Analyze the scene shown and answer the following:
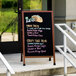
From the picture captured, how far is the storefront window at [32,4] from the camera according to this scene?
25.7ft

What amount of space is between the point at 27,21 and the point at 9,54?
5.91 feet

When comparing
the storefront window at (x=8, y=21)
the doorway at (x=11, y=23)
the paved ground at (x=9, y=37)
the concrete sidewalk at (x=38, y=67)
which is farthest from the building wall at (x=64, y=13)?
the concrete sidewalk at (x=38, y=67)

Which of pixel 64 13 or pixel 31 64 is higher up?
pixel 64 13

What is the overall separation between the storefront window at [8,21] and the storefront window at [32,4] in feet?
0.97

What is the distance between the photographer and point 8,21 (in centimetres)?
768

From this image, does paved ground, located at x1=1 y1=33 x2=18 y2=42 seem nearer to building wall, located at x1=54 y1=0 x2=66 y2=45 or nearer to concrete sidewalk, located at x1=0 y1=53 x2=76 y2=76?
concrete sidewalk, located at x1=0 y1=53 x2=76 y2=76

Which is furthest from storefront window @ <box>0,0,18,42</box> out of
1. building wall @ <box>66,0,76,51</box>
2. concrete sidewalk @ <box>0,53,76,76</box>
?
building wall @ <box>66,0,76,51</box>

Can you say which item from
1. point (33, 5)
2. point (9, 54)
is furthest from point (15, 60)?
point (33, 5)

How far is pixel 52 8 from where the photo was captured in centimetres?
822

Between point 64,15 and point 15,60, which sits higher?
point 64,15

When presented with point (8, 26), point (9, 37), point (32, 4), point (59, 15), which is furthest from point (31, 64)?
point (59, 15)

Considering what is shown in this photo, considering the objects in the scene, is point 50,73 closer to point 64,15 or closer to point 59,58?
point 59,58

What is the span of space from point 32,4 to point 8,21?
85 cm

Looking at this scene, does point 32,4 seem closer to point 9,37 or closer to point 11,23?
point 11,23
